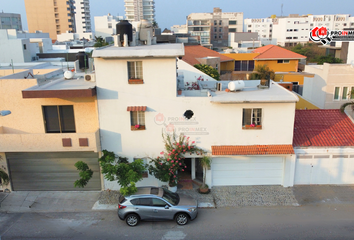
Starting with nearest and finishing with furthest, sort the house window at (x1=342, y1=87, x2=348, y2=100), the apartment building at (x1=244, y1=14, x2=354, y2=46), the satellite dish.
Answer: the satellite dish, the house window at (x1=342, y1=87, x2=348, y2=100), the apartment building at (x1=244, y1=14, x2=354, y2=46)

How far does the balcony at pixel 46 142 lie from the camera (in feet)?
48.8

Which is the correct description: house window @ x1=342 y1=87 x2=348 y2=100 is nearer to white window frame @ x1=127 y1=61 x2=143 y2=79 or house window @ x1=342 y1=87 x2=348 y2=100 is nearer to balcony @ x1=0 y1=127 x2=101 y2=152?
white window frame @ x1=127 y1=61 x2=143 y2=79

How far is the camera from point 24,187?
16453mm

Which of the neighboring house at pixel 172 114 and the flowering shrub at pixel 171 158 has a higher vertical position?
the neighboring house at pixel 172 114

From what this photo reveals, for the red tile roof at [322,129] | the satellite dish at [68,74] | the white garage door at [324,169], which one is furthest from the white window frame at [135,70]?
the white garage door at [324,169]

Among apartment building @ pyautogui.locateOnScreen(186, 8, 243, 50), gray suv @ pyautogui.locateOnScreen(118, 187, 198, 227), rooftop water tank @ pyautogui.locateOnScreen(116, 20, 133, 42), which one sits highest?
apartment building @ pyautogui.locateOnScreen(186, 8, 243, 50)

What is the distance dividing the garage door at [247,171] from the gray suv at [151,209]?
378 centimetres

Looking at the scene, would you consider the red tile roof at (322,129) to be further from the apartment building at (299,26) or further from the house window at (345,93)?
the apartment building at (299,26)

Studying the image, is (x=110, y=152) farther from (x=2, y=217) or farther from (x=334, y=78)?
(x=334, y=78)

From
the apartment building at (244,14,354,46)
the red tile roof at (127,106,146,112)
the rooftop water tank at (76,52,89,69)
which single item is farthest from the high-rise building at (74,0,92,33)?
the red tile roof at (127,106,146,112)

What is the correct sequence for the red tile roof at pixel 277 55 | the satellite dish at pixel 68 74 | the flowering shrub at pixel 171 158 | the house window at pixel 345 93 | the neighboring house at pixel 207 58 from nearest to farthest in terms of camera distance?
the flowering shrub at pixel 171 158 < the satellite dish at pixel 68 74 < the house window at pixel 345 93 < the neighboring house at pixel 207 58 < the red tile roof at pixel 277 55

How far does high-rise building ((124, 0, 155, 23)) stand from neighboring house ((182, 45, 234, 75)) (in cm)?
8726

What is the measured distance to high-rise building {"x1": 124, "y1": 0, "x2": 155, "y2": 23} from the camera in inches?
5015

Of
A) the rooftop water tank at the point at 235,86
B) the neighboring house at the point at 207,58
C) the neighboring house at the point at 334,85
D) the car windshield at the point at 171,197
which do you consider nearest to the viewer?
the car windshield at the point at 171,197
